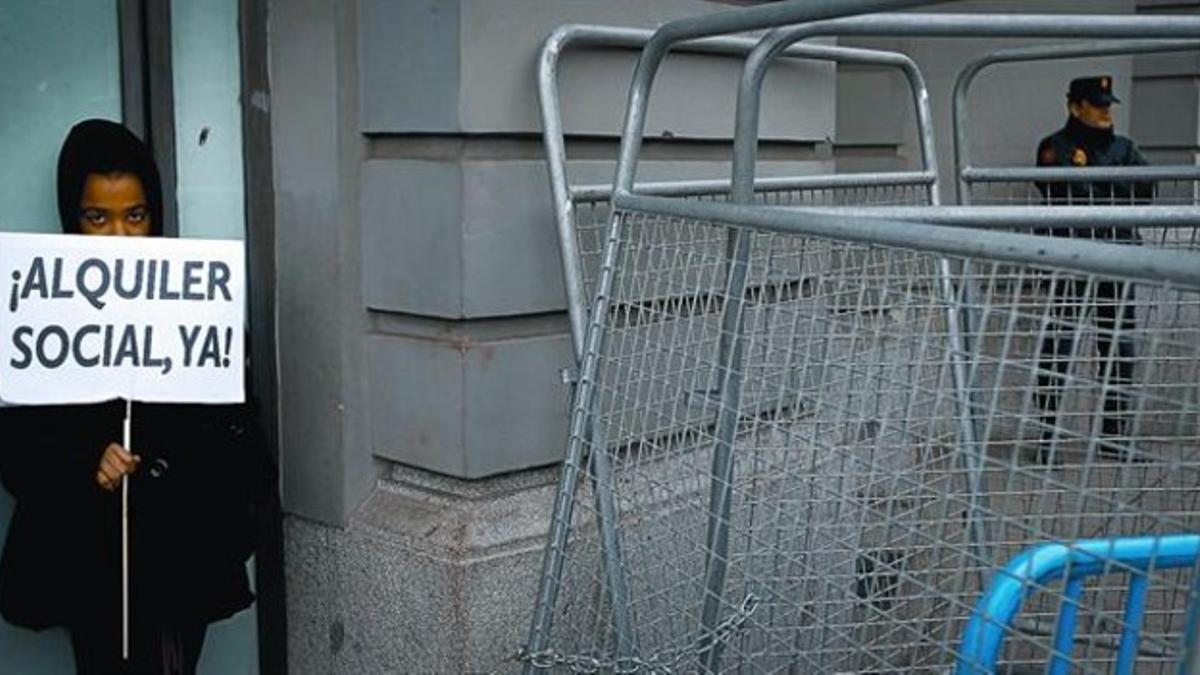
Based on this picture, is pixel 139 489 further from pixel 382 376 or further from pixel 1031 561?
pixel 1031 561

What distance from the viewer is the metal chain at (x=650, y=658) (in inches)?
95.0

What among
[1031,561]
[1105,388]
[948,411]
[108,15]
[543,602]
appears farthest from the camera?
[108,15]

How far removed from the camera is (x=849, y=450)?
2150 millimetres

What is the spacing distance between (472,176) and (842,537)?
141cm

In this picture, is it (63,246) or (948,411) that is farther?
(63,246)

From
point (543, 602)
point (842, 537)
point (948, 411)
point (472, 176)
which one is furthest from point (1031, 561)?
point (472, 176)

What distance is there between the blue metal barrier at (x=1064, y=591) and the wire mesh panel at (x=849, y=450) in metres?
0.04

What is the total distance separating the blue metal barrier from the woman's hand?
5.47ft

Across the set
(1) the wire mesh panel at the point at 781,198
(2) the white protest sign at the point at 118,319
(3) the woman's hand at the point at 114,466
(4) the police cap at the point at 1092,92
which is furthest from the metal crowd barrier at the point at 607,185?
(4) the police cap at the point at 1092,92

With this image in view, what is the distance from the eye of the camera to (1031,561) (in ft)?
6.16

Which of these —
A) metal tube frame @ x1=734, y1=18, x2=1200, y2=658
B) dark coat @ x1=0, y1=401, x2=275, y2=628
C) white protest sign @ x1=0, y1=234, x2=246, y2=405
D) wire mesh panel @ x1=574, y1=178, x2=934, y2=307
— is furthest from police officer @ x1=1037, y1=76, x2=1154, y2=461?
dark coat @ x1=0, y1=401, x2=275, y2=628

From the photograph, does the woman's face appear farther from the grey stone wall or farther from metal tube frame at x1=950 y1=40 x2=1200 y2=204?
metal tube frame at x1=950 y1=40 x2=1200 y2=204

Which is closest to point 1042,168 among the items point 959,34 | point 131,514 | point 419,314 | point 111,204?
point 959,34

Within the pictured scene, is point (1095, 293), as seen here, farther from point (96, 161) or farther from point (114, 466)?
point (96, 161)
